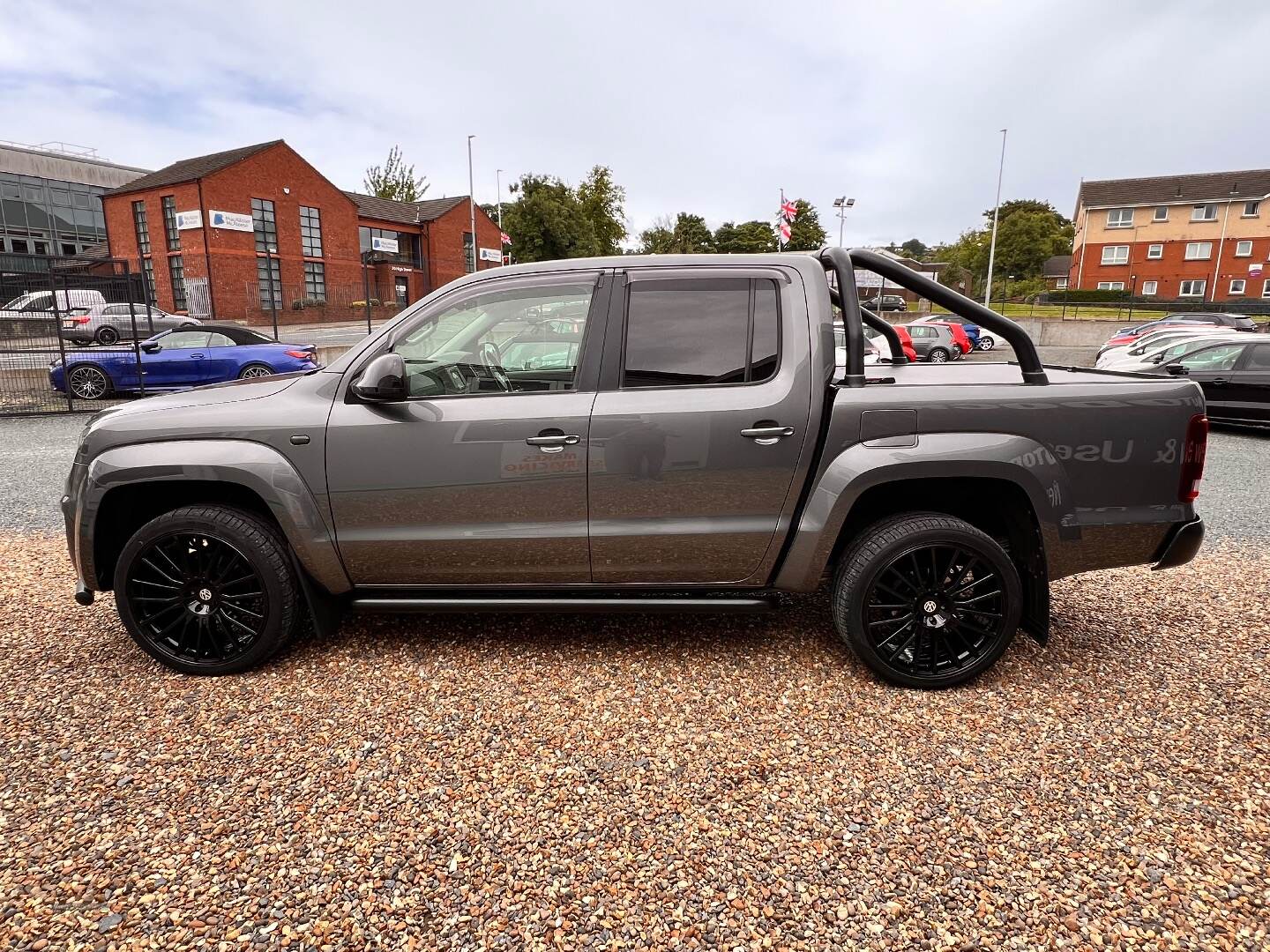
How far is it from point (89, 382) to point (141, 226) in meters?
31.9

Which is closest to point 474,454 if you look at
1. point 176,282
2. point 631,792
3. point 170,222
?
point 631,792

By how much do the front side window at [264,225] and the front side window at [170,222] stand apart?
356 cm

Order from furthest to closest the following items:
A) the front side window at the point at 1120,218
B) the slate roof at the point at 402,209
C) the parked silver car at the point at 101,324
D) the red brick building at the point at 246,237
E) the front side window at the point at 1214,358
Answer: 1. the front side window at the point at 1120,218
2. the slate roof at the point at 402,209
3. the red brick building at the point at 246,237
4. the parked silver car at the point at 101,324
5. the front side window at the point at 1214,358

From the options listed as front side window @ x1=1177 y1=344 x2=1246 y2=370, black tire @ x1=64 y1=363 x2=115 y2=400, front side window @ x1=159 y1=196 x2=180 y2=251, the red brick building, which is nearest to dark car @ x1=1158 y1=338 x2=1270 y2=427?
front side window @ x1=1177 y1=344 x2=1246 y2=370

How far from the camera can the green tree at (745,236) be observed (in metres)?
83.8

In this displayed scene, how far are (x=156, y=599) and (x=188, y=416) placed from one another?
2.80 feet

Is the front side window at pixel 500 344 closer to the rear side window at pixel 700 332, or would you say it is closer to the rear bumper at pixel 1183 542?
the rear side window at pixel 700 332

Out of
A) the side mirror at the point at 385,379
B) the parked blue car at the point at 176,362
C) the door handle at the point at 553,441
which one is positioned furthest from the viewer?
the parked blue car at the point at 176,362

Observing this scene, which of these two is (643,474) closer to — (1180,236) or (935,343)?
(935,343)

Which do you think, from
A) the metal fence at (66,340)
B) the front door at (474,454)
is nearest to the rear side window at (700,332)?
the front door at (474,454)

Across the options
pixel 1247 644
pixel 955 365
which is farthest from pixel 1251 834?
pixel 955 365

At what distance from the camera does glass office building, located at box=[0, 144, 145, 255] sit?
160 feet

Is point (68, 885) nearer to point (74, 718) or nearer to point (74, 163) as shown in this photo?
point (74, 718)

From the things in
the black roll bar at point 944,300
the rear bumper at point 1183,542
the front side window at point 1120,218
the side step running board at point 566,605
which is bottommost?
the side step running board at point 566,605
